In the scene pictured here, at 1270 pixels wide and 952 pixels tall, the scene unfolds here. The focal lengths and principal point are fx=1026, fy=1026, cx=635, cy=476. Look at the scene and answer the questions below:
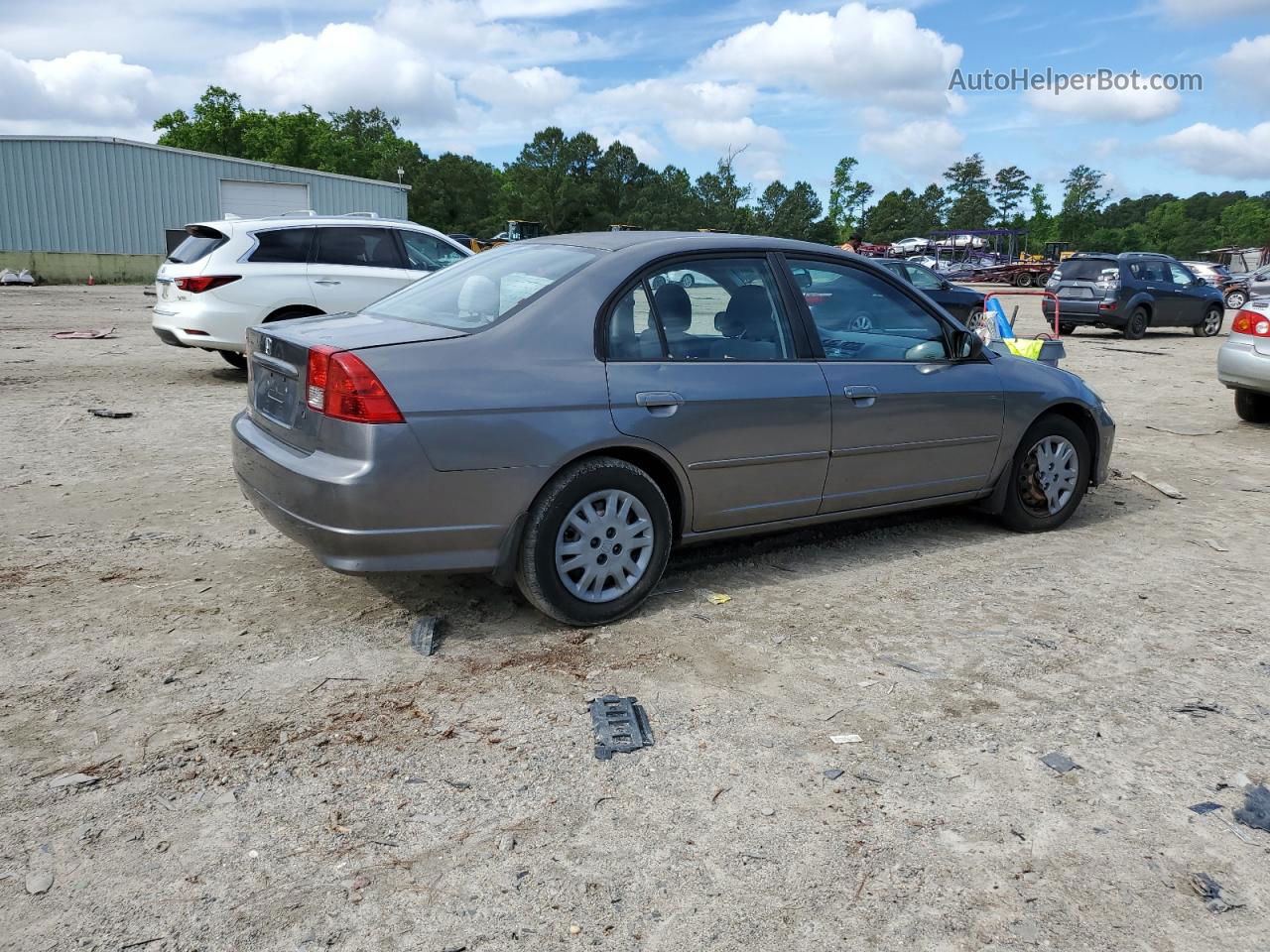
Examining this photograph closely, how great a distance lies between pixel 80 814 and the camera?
2900mm

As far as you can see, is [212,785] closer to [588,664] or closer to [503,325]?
[588,664]

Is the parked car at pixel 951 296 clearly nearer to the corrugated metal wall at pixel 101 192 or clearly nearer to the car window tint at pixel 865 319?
the car window tint at pixel 865 319

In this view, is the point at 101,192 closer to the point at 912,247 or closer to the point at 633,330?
the point at 633,330

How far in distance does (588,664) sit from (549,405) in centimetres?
102

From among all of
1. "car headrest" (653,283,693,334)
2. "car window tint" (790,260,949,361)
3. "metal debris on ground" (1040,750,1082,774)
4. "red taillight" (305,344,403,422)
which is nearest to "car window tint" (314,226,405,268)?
"car window tint" (790,260,949,361)

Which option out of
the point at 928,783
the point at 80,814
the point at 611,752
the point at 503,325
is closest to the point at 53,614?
the point at 80,814

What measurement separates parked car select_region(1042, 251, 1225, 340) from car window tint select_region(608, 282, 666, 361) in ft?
58.5

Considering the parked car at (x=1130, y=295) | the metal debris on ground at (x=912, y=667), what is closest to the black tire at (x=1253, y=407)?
the metal debris on ground at (x=912, y=667)

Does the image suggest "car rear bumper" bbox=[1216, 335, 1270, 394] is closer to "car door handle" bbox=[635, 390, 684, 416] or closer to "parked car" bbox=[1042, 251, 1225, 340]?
"car door handle" bbox=[635, 390, 684, 416]

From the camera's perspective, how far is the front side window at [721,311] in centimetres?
450

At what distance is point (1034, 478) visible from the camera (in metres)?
5.85

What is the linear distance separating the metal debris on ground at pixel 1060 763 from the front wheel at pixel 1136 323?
739 inches

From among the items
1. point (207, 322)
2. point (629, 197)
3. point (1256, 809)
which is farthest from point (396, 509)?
point (629, 197)

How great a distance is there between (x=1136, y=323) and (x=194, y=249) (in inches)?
673
